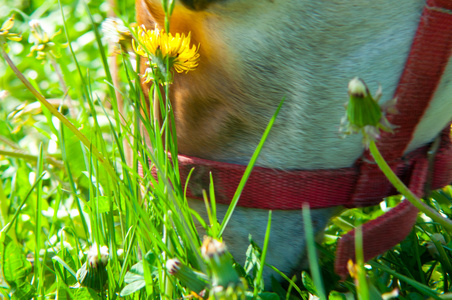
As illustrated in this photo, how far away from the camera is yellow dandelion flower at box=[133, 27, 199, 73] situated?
2.98 ft

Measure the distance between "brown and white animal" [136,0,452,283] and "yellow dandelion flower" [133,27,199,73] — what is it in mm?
40

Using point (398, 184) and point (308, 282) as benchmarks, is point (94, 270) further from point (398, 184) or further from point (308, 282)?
point (398, 184)

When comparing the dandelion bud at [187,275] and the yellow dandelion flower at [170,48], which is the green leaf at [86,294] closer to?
the dandelion bud at [187,275]

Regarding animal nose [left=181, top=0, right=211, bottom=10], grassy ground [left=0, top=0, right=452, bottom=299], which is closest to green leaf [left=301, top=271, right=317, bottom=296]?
grassy ground [left=0, top=0, right=452, bottom=299]

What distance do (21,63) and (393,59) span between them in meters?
2.41

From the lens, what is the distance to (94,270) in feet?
2.99

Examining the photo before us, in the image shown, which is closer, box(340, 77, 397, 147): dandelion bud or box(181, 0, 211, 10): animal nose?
box(340, 77, 397, 147): dandelion bud

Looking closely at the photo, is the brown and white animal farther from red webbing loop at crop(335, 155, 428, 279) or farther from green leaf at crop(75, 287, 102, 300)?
green leaf at crop(75, 287, 102, 300)

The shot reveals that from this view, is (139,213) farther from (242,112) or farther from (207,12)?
(207,12)

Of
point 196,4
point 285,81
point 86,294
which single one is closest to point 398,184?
point 285,81

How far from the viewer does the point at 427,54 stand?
0.87 m

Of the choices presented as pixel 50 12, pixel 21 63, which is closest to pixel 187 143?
pixel 21 63

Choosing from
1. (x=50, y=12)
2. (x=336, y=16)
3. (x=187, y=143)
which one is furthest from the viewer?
(x=50, y=12)

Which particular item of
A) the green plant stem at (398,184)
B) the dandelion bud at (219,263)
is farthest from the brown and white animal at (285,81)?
the dandelion bud at (219,263)
